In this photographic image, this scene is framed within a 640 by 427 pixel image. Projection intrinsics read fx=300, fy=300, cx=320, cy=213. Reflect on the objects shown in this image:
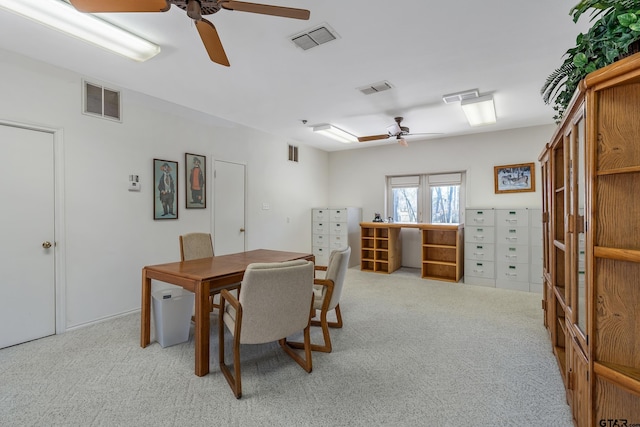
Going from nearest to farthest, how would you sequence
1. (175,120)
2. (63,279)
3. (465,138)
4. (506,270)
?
1. (63,279)
2. (175,120)
3. (506,270)
4. (465,138)

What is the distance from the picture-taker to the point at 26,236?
285 cm

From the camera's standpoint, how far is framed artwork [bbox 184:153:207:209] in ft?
13.7

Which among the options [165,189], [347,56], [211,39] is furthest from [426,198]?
[211,39]

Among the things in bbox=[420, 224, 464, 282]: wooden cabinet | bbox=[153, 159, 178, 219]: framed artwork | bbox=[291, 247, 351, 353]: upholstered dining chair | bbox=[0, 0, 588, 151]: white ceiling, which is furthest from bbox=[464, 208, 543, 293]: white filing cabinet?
bbox=[153, 159, 178, 219]: framed artwork

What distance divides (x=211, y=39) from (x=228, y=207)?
10.3ft

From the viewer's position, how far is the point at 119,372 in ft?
7.57

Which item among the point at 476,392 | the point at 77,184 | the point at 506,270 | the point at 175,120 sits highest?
the point at 175,120

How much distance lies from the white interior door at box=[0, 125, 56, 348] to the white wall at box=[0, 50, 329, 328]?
0.42 feet

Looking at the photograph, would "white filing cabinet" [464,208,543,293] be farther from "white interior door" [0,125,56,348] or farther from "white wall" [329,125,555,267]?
"white interior door" [0,125,56,348]

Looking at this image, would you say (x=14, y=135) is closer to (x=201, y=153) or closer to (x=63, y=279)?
(x=63, y=279)

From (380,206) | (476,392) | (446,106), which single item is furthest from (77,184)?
(380,206)

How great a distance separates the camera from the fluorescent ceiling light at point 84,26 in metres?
2.06

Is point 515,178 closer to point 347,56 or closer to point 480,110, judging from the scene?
point 480,110

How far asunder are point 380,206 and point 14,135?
222 inches
